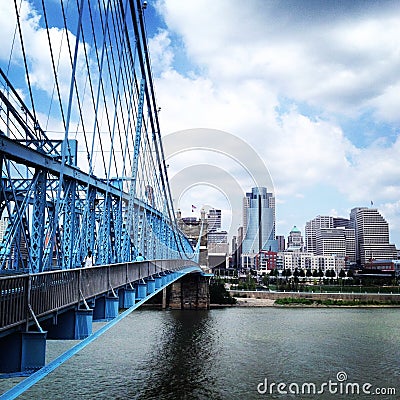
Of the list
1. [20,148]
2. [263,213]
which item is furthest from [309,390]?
[263,213]

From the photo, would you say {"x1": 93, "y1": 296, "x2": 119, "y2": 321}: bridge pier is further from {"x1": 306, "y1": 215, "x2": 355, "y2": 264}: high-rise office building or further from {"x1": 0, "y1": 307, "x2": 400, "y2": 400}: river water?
{"x1": 306, "y1": 215, "x2": 355, "y2": 264}: high-rise office building

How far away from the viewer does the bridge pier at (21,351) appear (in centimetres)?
509

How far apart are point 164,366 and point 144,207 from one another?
555cm

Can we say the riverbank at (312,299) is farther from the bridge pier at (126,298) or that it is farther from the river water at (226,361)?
the bridge pier at (126,298)

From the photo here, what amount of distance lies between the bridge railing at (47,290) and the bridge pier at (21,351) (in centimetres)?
18

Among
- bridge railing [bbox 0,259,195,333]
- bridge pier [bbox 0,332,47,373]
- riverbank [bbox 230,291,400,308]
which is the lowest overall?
riverbank [bbox 230,291,400,308]

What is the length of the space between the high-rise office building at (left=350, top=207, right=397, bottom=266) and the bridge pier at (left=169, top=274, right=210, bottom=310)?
8988cm

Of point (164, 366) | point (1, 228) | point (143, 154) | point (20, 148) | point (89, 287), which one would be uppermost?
point (143, 154)

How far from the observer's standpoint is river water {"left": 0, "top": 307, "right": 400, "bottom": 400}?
45.0 ft

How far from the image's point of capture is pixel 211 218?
69.4 m

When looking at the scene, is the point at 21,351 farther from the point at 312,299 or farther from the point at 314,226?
the point at 314,226

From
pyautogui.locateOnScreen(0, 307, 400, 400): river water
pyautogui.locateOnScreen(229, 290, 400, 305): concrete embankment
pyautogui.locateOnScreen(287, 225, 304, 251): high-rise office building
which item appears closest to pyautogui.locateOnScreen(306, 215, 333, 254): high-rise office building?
pyautogui.locateOnScreen(287, 225, 304, 251): high-rise office building

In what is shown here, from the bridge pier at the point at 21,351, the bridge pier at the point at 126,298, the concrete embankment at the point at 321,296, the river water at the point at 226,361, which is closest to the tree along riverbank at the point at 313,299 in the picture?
the concrete embankment at the point at 321,296

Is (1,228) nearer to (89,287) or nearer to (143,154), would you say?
(89,287)
